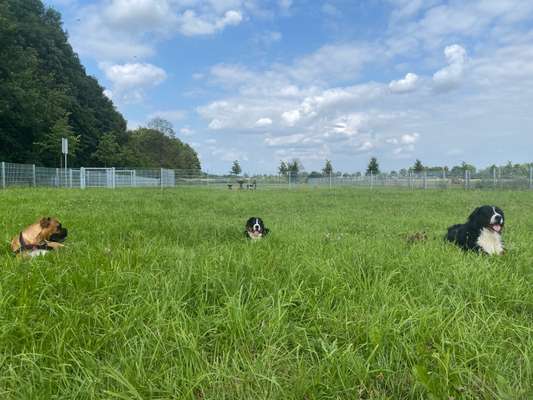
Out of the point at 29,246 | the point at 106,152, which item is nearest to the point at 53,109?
the point at 106,152

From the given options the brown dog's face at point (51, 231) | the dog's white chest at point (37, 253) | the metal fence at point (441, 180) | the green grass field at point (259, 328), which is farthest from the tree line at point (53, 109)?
the green grass field at point (259, 328)

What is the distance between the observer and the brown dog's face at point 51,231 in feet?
13.3

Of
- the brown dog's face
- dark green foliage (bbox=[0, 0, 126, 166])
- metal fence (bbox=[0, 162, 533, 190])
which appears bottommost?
the brown dog's face

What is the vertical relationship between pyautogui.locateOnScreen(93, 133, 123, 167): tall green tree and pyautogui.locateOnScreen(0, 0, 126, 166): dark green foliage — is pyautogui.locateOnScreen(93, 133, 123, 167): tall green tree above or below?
below

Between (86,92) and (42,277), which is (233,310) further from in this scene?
(86,92)

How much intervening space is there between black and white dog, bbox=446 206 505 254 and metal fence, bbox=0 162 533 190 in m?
23.2

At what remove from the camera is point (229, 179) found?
4312cm

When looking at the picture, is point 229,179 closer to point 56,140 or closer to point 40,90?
point 56,140

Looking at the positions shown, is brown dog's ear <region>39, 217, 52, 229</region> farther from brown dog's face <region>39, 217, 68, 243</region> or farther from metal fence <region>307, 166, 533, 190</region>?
metal fence <region>307, 166, 533, 190</region>

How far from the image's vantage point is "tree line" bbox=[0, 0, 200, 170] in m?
31.0

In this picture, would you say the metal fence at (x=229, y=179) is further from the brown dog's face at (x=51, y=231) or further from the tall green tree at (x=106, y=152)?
the brown dog's face at (x=51, y=231)

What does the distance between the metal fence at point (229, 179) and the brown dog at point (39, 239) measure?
20.2m

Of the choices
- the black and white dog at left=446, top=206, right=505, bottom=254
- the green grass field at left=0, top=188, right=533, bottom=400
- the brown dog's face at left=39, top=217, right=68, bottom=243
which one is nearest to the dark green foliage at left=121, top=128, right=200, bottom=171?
the brown dog's face at left=39, top=217, right=68, bottom=243

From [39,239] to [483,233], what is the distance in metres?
5.16
